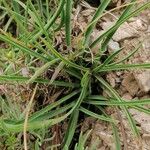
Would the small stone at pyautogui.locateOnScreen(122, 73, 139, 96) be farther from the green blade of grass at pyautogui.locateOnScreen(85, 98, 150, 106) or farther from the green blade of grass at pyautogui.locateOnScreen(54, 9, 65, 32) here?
the green blade of grass at pyautogui.locateOnScreen(54, 9, 65, 32)

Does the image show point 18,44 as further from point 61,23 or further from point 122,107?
point 122,107

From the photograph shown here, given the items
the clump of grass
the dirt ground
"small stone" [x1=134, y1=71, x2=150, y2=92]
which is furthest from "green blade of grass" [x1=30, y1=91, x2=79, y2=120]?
"small stone" [x1=134, y1=71, x2=150, y2=92]

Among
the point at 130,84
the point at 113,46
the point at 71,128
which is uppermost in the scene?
the point at 113,46

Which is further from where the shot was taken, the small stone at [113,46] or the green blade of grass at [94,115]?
the small stone at [113,46]

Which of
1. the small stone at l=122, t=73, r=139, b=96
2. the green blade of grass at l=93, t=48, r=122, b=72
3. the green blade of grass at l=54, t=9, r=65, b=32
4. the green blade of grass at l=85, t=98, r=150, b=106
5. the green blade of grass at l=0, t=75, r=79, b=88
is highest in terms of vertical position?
the green blade of grass at l=54, t=9, r=65, b=32

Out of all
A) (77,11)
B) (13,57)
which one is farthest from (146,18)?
(13,57)

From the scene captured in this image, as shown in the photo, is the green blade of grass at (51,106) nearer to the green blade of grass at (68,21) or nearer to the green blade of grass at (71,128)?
the green blade of grass at (71,128)

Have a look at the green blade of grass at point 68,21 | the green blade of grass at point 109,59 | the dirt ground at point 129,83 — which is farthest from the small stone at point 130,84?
the green blade of grass at point 68,21

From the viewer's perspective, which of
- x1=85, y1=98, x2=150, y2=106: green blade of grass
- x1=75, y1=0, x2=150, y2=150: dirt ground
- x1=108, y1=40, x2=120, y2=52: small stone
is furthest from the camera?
x1=108, y1=40, x2=120, y2=52: small stone

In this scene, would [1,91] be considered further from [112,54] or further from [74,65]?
[112,54]

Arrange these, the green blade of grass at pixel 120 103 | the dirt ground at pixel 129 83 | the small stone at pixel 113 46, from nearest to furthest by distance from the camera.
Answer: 1. the green blade of grass at pixel 120 103
2. the dirt ground at pixel 129 83
3. the small stone at pixel 113 46

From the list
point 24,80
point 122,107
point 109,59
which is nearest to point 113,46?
point 109,59

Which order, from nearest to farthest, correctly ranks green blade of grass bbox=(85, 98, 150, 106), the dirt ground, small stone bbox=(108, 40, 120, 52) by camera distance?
green blade of grass bbox=(85, 98, 150, 106)
the dirt ground
small stone bbox=(108, 40, 120, 52)
